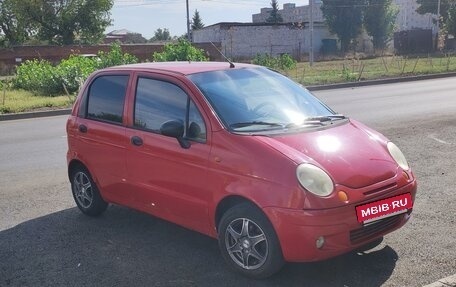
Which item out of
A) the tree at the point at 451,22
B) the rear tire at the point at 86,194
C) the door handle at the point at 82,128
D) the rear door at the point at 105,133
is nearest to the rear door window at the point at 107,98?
the rear door at the point at 105,133

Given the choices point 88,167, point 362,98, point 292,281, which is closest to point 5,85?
point 362,98

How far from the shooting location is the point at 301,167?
3.79m

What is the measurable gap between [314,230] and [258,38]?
56.1 metres

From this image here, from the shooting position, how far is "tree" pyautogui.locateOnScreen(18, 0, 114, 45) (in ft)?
206

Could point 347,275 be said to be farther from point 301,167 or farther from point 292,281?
point 301,167

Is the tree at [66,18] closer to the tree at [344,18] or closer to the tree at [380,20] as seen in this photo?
the tree at [344,18]

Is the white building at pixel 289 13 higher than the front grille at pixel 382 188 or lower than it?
higher

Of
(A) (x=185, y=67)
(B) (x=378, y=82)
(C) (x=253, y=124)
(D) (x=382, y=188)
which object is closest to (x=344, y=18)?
(B) (x=378, y=82)

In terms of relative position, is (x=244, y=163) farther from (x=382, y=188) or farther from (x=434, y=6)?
(x=434, y=6)

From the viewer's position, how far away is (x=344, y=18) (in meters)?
61.6

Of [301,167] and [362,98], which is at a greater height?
[301,167]

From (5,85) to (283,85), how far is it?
68.4 ft

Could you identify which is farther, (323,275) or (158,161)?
(158,161)

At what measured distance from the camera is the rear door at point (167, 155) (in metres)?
4.36
